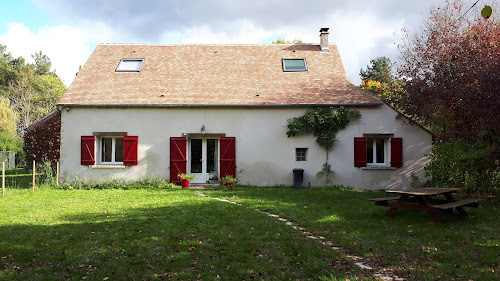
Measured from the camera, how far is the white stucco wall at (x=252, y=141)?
1368 centimetres

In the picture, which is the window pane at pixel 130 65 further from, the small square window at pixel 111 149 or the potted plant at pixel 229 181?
the potted plant at pixel 229 181

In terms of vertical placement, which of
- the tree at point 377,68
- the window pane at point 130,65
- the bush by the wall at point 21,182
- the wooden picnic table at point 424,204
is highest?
the tree at point 377,68

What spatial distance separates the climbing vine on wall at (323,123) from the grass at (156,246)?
5.70 meters

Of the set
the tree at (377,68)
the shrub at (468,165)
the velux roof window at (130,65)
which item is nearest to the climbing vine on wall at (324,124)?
the shrub at (468,165)

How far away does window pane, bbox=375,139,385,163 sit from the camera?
46.2 ft

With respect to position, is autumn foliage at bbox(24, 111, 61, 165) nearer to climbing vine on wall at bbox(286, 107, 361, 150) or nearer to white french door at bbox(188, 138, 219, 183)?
white french door at bbox(188, 138, 219, 183)

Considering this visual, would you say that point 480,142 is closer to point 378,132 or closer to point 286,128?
point 378,132

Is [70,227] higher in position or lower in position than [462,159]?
lower

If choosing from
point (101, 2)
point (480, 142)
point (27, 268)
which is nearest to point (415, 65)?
point (480, 142)

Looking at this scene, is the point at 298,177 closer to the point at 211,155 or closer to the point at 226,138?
the point at 226,138

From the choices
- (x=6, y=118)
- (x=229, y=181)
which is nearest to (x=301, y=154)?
(x=229, y=181)

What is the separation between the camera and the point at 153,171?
45.2 feet

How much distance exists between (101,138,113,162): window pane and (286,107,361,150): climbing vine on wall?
6849 millimetres

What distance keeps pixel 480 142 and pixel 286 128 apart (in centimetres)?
637
